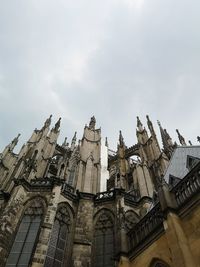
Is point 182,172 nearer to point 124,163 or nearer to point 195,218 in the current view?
point 195,218

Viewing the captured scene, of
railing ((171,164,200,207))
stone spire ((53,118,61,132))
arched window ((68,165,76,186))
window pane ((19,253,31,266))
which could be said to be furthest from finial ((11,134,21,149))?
railing ((171,164,200,207))

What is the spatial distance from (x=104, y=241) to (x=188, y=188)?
793 cm

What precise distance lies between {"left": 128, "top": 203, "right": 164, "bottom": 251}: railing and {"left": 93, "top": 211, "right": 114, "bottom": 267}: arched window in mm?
3742

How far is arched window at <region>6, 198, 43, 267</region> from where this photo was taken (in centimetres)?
1186

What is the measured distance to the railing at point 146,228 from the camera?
8852 mm

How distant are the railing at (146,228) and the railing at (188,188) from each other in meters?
0.90

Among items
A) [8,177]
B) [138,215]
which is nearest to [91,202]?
[138,215]

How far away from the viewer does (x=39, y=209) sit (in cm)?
1442

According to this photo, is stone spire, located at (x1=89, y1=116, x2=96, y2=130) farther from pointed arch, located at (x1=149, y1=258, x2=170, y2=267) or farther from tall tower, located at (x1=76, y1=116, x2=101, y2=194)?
pointed arch, located at (x1=149, y1=258, x2=170, y2=267)

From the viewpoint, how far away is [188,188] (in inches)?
324

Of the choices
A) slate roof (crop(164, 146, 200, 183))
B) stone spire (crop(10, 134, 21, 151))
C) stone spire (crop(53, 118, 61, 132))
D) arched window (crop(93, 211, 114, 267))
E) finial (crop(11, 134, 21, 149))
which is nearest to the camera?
slate roof (crop(164, 146, 200, 183))

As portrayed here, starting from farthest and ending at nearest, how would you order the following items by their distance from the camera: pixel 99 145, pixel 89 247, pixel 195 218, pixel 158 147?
pixel 99 145, pixel 158 147, pixel 89 247, pixel 195 218

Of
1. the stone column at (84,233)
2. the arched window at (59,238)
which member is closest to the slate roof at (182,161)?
the stone column at (84,233)

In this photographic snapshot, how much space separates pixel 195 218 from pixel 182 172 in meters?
5.00
